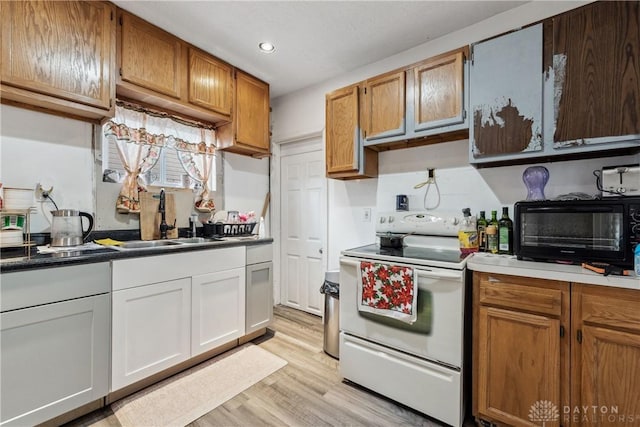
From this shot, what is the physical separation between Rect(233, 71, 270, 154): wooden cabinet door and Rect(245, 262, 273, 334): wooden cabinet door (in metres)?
1.30

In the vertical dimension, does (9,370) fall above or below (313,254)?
below

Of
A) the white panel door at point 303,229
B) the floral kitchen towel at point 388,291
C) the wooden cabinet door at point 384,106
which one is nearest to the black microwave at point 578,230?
the floral kitchen towel at point 388,291

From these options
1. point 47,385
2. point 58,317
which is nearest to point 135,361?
point 47,385

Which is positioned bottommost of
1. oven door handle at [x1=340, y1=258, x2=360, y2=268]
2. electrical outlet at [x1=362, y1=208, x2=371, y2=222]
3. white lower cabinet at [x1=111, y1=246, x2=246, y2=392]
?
white lower cabinet at [x1=111, y1=246, x2=246, y2=392]

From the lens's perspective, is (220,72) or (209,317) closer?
(209,317)

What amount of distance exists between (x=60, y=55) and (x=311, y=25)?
1690 mm

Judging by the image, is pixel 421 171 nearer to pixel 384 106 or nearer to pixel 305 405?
pixel 384 106

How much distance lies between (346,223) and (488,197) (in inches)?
51.4

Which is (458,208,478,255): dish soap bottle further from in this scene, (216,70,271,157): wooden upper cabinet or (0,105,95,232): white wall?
(0,105,95,232): white wall

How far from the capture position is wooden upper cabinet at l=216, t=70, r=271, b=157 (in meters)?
2.79

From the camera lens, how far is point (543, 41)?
5.36 feet

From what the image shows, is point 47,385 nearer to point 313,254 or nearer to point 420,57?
point 313,254

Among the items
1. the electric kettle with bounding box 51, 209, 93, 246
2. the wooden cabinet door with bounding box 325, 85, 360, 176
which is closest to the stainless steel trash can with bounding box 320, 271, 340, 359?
the wooden cabinet door with bounding box 325, 85, 360, 176

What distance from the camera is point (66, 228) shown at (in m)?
1.85
